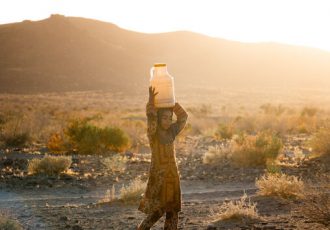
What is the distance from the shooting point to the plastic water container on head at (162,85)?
7.79 m

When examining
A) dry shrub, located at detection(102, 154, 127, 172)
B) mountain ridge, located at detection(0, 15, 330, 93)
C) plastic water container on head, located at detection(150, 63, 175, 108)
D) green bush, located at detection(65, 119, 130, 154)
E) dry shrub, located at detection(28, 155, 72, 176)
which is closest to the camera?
plastic water container on head, located at detection(150, 63, 175, 108)

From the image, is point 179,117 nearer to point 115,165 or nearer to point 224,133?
point 115,165

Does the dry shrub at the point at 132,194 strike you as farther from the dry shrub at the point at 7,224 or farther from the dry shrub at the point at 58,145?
the dry shrub at the point at 58,145

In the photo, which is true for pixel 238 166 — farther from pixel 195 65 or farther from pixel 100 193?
pixel 195 65

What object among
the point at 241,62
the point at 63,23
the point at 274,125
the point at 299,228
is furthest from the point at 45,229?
the point at 241,62

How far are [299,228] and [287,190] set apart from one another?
3007mm

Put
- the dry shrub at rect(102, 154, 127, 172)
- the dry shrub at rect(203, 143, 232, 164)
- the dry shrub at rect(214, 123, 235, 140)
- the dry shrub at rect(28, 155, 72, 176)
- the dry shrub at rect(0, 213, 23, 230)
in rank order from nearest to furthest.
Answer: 1. the dry shrub at rect(0, 213, 23, 230)
2. the dry shrub at rect(28, 155, 72, 176)
3. the dry shrub at rect(102, 154, 127, 172)
4. the dry shrub at rect(203, 143, 232, 164)
5. the dry shrub at rect(214, 123, 235, 140)

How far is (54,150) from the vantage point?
23953 mm

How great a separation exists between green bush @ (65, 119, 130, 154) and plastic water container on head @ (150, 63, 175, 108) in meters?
15.8

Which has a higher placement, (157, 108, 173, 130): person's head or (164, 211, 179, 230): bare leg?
(157, 108, 173, 130): person's head

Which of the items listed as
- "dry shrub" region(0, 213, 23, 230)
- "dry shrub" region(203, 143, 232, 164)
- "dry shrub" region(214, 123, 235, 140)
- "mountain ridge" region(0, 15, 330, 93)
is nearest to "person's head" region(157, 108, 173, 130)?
"dry shrub" region(0, 213, 23, 230)

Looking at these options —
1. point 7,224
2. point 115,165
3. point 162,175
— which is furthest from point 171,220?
point 115,165

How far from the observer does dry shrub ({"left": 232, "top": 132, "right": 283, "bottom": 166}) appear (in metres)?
18.9

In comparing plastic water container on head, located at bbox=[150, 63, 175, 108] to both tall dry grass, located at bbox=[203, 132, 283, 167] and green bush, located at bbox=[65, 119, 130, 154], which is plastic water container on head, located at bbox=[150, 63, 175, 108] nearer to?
tall dry grass, located at bbox=[203, 132, 283, 167]
